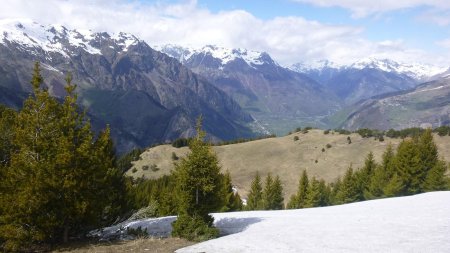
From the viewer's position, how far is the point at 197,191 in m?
21.6

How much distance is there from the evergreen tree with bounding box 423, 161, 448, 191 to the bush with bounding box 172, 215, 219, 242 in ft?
149

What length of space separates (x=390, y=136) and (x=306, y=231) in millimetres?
122564

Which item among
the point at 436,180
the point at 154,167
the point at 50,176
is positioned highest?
the point at 154,167

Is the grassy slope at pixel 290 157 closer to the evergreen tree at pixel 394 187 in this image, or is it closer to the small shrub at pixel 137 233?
the evergreen tree at pixel 394 187

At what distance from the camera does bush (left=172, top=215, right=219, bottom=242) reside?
2053cm

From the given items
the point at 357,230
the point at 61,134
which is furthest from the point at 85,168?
the point at 357,230

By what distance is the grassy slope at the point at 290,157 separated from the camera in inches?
4569

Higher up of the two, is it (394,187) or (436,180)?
(436,180)

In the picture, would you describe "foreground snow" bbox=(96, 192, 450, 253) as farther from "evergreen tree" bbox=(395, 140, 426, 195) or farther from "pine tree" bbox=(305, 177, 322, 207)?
"pine tree" bbox=(305, 177, 322, 207)

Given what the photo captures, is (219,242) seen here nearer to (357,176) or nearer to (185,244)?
(185,244)

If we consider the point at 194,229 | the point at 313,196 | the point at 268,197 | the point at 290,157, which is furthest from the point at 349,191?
the point at 290,157

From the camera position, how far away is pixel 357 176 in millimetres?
73000

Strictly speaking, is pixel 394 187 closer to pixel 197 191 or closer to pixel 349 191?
pixel 349 191

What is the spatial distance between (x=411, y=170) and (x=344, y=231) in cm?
4263
